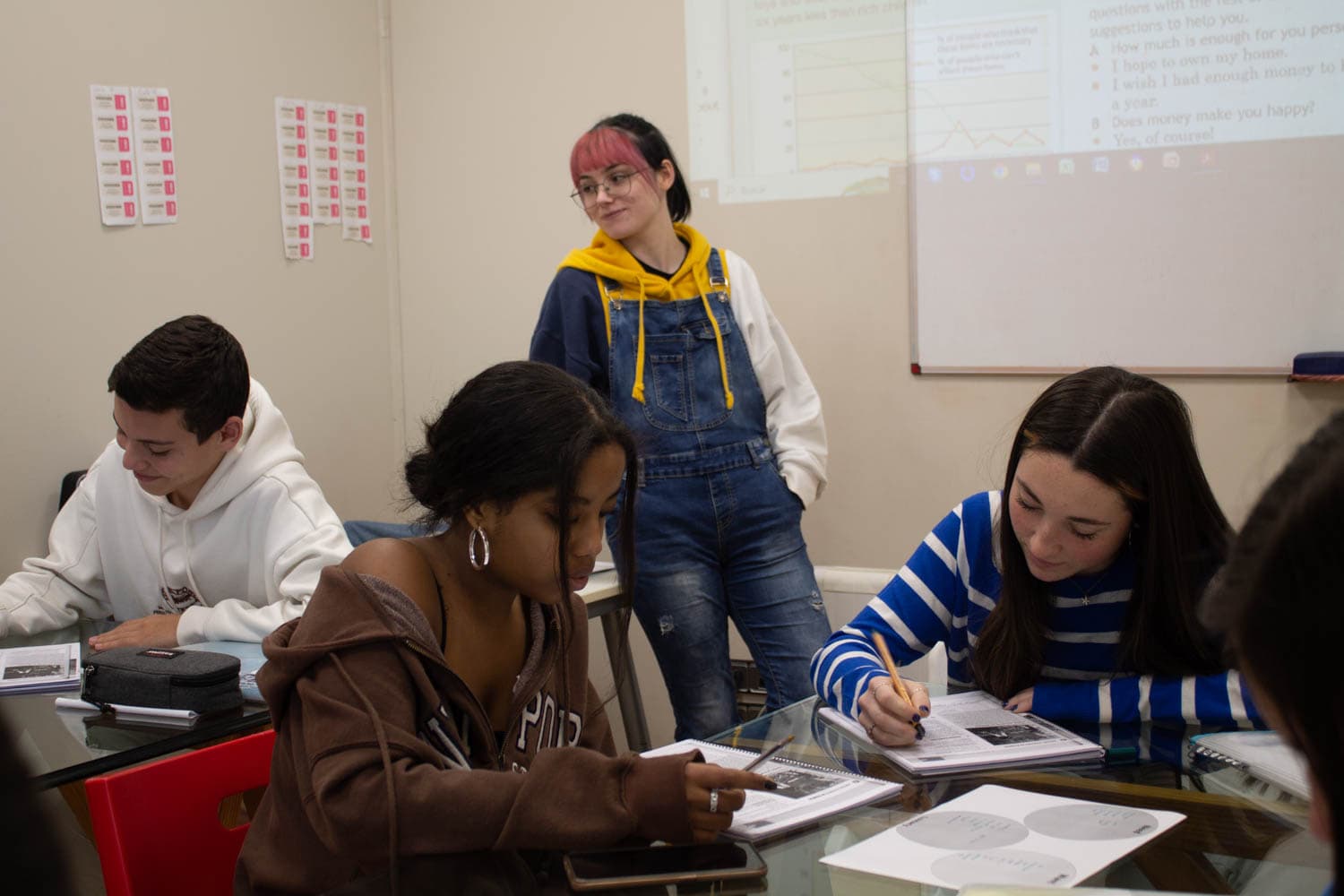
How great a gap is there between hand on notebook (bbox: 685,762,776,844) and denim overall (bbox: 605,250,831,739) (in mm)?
1495

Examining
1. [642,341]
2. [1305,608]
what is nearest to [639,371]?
[642,341]

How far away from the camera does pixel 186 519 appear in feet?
7.71

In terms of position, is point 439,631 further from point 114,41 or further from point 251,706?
point 114,41

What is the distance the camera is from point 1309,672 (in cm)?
63

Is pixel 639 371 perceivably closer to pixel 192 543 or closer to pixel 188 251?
pixel 192 543

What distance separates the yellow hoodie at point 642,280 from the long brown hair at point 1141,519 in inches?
44.3

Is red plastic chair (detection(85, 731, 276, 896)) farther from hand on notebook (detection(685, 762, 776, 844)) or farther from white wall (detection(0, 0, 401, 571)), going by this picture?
white wall (detection(0, 0, 401, 571))

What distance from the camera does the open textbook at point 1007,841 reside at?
3.61ft

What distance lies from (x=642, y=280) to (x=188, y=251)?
1462 mm

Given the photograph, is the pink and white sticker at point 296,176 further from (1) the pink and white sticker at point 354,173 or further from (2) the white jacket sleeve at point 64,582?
(2) the white jacket sleeve at point 64,582

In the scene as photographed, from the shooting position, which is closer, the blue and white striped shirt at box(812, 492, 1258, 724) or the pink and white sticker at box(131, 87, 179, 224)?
the blue and white striped shirt at box(812, 492, 1258, 724)

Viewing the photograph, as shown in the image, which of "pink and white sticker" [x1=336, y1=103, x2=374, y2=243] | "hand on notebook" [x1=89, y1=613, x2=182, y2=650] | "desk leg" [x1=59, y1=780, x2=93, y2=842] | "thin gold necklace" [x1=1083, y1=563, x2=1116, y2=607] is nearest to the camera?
"thin gold necklace" [x1=1083, y1=563, x2=1116, y2=607]

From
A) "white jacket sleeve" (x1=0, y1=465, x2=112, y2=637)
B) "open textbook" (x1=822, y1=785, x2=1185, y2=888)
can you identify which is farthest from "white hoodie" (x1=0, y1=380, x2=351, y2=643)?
"open textbook" (x1=822, y1=785, x2=1185, y2=888)

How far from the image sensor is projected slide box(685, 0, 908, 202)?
3.21 m
